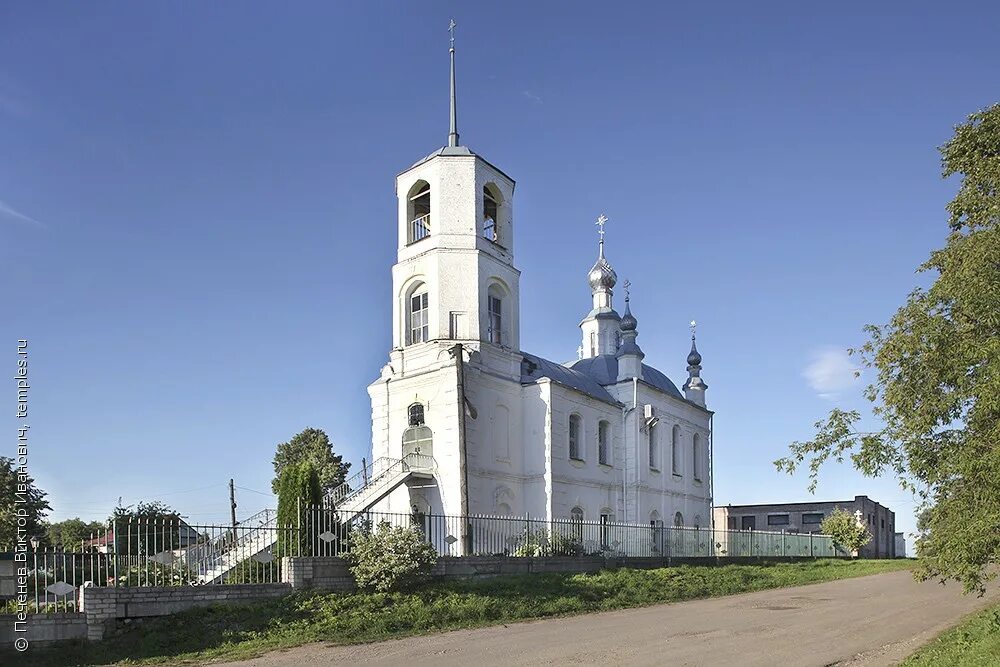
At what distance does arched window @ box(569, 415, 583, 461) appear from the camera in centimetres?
Answer: 3397

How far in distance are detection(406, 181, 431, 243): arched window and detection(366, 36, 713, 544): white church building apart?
5 cm

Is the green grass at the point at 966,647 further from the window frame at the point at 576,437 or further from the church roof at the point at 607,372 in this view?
the church roof at the point at 607,372

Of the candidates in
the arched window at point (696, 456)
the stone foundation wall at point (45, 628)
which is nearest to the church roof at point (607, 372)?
the arched window at point (696, 456)

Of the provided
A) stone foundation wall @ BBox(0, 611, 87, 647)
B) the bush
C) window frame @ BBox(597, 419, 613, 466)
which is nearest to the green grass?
the bush

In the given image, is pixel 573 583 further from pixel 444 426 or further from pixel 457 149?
pixel 457 149

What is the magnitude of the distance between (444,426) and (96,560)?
15553 millimetres

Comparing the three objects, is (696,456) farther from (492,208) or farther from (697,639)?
(697,639)

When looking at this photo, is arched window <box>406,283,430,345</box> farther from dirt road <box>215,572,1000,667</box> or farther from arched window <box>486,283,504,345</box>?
dirt road <box>215,572,1000,667</box>

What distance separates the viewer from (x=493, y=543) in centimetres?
2527

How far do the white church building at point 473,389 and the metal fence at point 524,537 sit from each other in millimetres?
1891

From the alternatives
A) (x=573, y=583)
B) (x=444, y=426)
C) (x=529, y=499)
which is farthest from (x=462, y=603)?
(x=529, y=499)

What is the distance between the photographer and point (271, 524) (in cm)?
2162

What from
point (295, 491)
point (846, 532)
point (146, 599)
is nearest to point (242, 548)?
point (295, 491)

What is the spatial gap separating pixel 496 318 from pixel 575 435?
5.25 m
